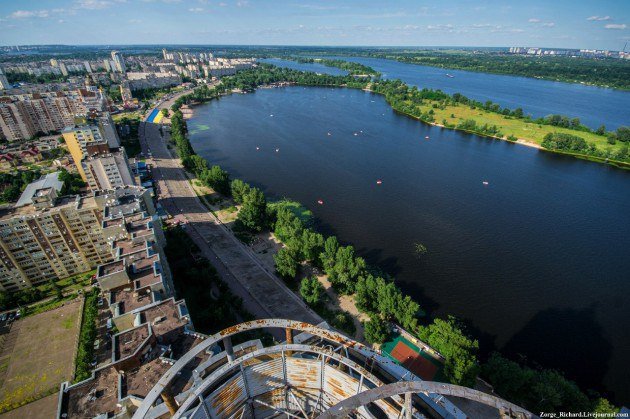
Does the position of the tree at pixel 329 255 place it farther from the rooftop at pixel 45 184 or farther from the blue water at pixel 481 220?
the rooftop at pixel 45 184

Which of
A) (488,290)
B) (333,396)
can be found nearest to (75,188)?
(333,396)

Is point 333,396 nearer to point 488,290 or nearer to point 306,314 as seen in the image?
point 306,314

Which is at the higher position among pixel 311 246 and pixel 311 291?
pixel 311 246

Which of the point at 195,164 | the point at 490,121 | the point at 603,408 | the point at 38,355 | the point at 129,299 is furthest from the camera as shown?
the point at 490,121

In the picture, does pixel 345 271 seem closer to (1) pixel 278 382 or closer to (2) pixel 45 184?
(1) pixel 278 382

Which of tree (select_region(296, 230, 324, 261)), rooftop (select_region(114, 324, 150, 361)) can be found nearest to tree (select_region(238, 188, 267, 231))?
tree (select_region(296, 230, 324, 261))

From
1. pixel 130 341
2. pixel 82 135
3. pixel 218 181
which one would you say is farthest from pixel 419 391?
pixel 82 135

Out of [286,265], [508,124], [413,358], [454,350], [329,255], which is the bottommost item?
[413,358]
